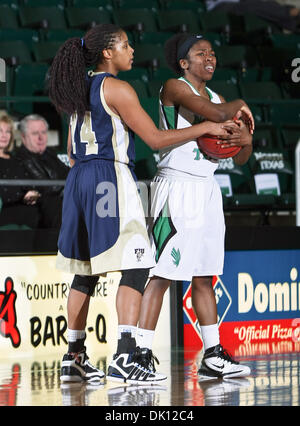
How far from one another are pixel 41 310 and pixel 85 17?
504cm

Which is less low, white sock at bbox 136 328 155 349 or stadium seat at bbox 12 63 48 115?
stadium seat at bbox 12 63 48 115

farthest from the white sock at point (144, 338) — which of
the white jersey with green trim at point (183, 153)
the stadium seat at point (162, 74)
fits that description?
the stadium seat at point (162, 74)

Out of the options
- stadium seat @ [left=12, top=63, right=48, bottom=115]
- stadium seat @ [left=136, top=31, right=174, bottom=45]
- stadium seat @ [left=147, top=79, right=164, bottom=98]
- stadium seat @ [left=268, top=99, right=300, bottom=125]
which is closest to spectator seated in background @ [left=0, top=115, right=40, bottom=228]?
stadium seat @ [left=12, top=63, right=48, bottom=115]

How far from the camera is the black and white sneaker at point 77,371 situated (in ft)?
14.7

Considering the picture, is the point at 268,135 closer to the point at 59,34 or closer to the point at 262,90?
the point at 262,90

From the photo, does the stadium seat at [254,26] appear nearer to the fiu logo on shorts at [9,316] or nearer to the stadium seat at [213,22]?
the stadium seat at [213,22]

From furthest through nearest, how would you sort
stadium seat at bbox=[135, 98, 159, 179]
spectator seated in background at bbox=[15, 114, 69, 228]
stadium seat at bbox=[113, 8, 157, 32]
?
stadium seat at bbox=[113, 8, 157, 32] → stadium seat at bbox=[135, 98, 159, 179] → spectator seated in background at bbox=[15, 114, 69, 228]

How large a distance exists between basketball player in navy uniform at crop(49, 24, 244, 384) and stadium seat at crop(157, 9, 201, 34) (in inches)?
248

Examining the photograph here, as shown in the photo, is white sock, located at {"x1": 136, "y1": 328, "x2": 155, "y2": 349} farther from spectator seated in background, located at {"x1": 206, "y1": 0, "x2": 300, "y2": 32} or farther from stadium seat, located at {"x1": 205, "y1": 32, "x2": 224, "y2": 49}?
spectator seated in background, located at {"x1": 206, "y1": 0, "x2": 300, "y2": 32}

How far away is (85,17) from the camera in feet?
32.7

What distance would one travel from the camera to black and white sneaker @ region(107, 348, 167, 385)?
14.1ft

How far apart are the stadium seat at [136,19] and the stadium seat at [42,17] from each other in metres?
0.67

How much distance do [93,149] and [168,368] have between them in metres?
1.38
